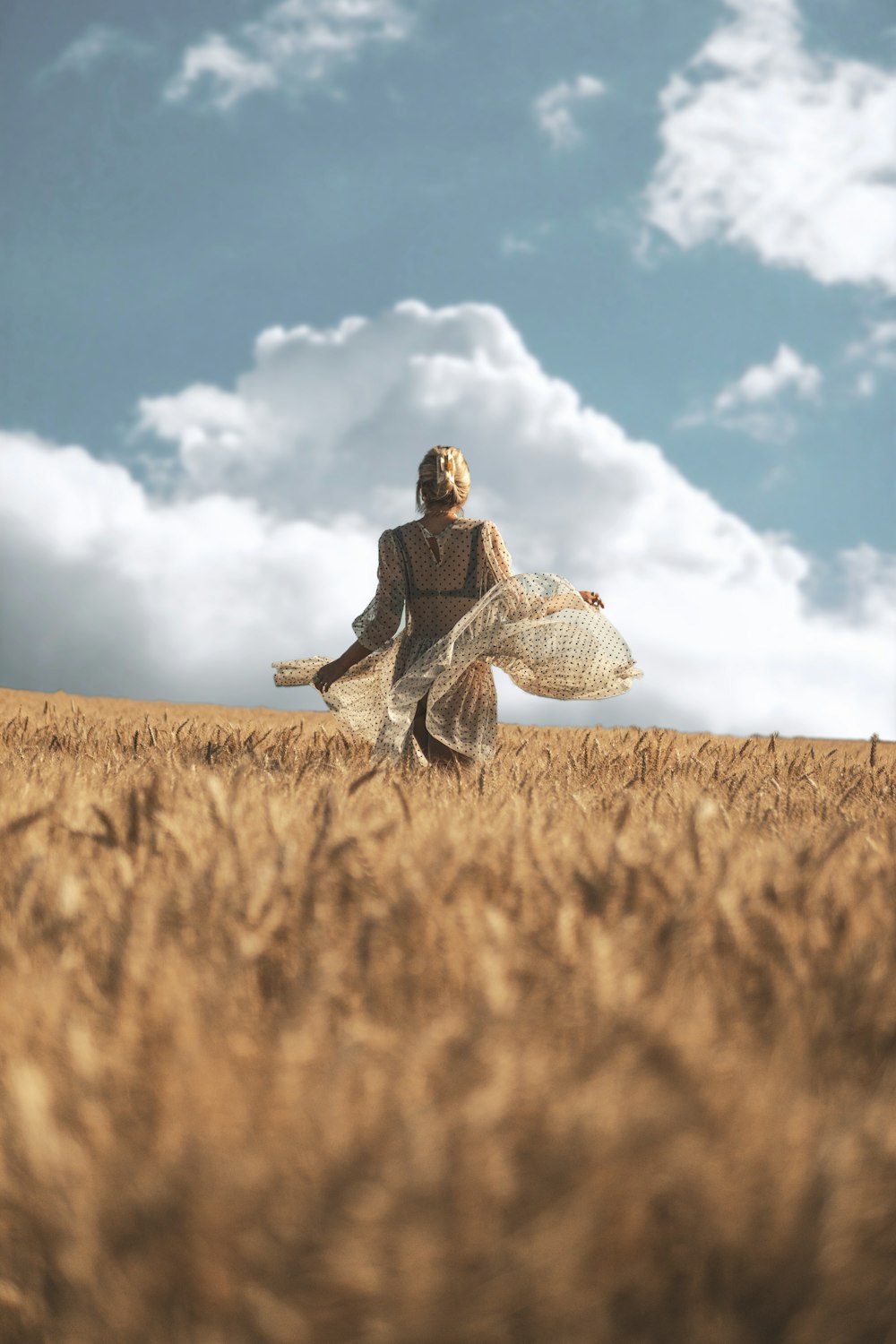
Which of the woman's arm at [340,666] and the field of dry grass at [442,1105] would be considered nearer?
the field of dry grass at [442,1105]

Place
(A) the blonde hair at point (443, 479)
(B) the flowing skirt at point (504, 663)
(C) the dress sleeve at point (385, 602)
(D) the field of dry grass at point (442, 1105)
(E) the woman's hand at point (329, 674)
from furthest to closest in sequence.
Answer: (E) the woman's hand at point (329, 674) < (C) the dress sleeve at point (385, 602) < (A) the blonde hair at point (443, 479) < (B) the flowing skirt at point (504, 663) < (D) the field of dry grass at point (442, 1105)

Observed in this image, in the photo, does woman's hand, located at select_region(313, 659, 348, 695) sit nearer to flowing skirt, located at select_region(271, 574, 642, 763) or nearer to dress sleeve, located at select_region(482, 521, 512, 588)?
flowing skirt, located at select_region(271, 574, 642, 763)

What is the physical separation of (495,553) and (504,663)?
49 cm

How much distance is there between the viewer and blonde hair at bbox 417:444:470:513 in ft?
14.1

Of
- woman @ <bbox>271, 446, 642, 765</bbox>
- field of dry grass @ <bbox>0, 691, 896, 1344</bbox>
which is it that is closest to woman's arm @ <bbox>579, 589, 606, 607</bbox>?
woman @ <bbox>271, 446, 642, 765</bbox>

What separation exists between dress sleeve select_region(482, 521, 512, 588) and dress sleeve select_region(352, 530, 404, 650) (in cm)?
42

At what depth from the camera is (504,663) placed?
4.33 m

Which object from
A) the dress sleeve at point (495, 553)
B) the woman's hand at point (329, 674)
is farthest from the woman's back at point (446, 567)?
the woman's hand at point (329, 674)

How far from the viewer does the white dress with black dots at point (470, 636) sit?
13.4 feet

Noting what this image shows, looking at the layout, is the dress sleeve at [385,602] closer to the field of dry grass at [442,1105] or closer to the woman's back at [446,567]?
the woman's back at [446,567]

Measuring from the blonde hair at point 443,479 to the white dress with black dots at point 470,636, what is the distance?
11cm

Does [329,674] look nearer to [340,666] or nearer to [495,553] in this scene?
[340,666]

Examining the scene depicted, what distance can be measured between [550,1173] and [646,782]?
3000 mm

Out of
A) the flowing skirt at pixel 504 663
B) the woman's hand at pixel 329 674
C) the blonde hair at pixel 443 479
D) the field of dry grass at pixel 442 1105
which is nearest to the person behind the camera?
the field of dry grass at pixel 442 1105
